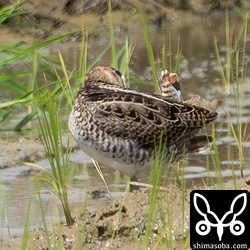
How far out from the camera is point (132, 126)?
636 centimetres

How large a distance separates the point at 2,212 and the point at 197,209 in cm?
137

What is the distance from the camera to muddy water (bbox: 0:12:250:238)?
6.26 metres

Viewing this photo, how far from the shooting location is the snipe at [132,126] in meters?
6.30

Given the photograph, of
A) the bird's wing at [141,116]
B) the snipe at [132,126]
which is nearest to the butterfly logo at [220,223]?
the snipe at [132,126]

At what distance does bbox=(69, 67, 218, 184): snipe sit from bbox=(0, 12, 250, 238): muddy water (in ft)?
0.69

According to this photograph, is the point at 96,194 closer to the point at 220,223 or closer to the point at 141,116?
the point at 141,116

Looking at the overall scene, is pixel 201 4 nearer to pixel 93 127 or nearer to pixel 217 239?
pixel 93 127

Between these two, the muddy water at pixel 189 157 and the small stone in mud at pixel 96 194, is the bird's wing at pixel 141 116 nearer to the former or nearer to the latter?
the muddy water at pixel 189 157

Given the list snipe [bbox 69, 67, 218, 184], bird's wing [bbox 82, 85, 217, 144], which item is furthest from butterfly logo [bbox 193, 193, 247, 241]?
bird's wing [bbox 82, 85, 217, 144]

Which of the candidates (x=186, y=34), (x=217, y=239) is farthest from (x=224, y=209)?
(x=186, y=34)

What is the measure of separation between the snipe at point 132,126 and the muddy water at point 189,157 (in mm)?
212

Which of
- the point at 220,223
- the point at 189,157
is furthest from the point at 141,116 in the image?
the point at 220,223

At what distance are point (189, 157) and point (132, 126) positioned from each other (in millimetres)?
898

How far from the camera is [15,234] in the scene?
5.77 meters
